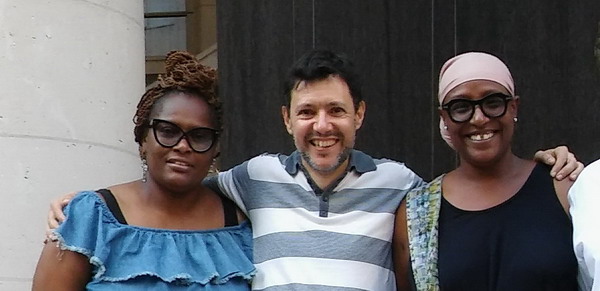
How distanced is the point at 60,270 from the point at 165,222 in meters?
0.41

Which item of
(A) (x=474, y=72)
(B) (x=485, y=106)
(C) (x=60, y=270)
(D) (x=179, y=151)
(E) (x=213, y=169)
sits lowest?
(C) (x=60, y=270)

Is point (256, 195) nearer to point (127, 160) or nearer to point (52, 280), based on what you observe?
point (52, 280)

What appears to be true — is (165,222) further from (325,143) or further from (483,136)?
(483,136)

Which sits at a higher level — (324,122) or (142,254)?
(324,122)

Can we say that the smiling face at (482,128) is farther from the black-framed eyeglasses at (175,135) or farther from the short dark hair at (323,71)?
the black-framed eyeglasses at (175,135)

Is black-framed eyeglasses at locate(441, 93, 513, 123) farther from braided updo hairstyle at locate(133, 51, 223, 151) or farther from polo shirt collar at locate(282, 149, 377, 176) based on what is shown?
braided updo hairstyle at locate(133, 51, 223, 151)

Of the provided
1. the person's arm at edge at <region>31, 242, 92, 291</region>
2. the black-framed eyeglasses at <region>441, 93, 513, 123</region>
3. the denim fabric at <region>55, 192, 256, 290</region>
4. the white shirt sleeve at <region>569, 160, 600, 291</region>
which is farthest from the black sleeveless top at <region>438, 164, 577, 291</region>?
the person's arm at edge at <region>31, 242, 92, 291</region>

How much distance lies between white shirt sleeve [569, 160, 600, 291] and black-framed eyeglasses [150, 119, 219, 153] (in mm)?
1292

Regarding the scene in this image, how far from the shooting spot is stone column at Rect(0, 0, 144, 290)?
4.08 metres

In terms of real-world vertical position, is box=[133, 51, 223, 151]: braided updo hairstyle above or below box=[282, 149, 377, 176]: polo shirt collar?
above

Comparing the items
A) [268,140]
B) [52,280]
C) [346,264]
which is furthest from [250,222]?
[268,140]

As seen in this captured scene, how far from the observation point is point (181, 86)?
3238mm

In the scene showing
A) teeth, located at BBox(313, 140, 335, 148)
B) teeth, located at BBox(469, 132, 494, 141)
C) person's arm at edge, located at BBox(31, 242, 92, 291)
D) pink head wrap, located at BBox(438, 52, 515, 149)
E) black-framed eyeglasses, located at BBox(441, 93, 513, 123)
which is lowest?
person's arm at edge, located at BBox(31, 242, 92, 291)

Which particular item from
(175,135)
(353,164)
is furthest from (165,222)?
(353,164)
